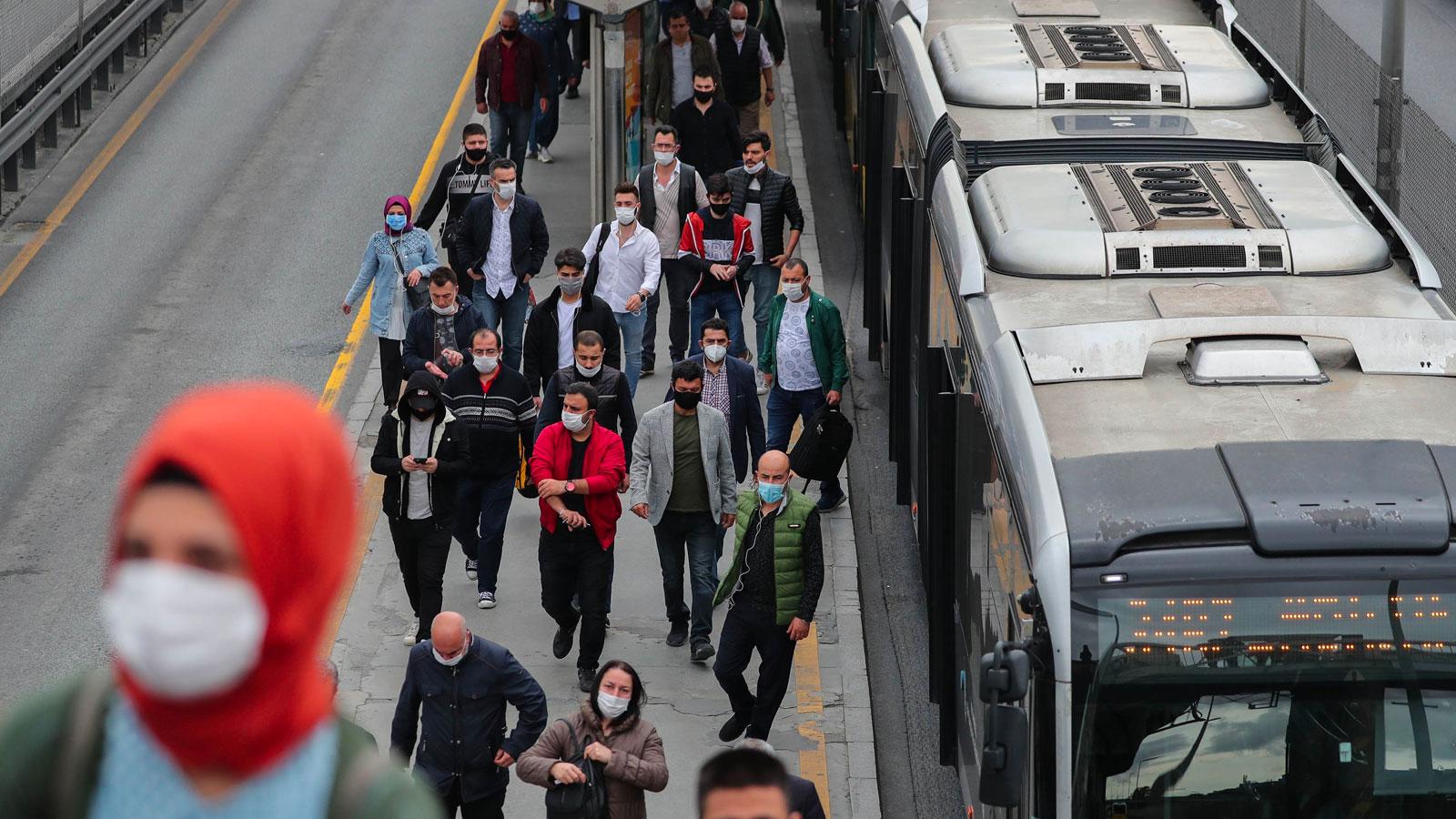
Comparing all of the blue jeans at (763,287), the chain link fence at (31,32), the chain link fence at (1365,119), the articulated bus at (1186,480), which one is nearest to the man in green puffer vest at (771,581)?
the articulated bus at (1186,480)

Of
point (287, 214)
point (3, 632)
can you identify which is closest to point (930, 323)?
point (3, 632)

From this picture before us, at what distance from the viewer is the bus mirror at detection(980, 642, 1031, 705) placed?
659 cm

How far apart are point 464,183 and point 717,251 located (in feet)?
7.30

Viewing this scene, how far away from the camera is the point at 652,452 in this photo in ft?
39.5

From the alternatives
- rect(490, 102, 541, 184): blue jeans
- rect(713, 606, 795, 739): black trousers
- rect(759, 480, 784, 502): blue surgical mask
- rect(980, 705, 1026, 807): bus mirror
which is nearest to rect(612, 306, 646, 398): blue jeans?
rect(713, 606, 795, 739): black trousers

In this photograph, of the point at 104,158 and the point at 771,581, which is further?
the point at 104,158

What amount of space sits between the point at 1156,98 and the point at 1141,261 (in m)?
2.95

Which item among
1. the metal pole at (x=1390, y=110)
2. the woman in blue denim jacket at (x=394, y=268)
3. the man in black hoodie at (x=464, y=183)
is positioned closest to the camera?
the metal pole at (x=1390, y=110)

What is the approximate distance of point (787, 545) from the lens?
35.4 feet

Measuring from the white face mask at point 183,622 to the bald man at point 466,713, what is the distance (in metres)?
7.16

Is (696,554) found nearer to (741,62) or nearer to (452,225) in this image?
(452,225)

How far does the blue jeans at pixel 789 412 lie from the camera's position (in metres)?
14.4

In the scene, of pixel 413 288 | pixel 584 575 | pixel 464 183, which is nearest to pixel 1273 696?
pixel 584 575

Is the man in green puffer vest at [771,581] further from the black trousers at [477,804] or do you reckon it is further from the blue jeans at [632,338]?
the blue jeans at [632,338]
